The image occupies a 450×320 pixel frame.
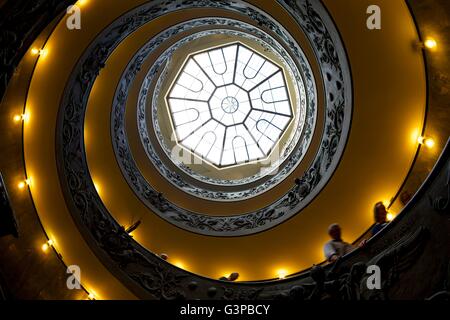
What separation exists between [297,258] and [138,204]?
5302 millimetres

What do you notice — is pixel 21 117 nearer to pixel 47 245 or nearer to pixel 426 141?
pixel 47 245

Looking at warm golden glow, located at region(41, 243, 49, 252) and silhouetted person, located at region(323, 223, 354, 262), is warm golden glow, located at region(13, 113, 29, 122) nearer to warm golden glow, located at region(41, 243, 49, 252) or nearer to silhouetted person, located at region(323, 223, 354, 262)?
warm golden glow, located at region(41, 243, 49, 252)

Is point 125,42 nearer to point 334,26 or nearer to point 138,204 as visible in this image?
point 138,204

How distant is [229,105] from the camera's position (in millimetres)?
16688

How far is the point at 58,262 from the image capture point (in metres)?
8.57

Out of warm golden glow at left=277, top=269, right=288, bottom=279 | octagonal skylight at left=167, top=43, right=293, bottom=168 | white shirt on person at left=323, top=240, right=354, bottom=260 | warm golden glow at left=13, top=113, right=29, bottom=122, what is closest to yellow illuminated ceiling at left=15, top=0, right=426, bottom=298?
warm golden glow at left=277, top=269, right=288, bottom=279

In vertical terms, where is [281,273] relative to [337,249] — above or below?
above

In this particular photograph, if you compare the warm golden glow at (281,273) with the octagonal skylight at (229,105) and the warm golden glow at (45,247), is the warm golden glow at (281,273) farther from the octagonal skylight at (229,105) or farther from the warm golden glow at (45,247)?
the warm golden glow at (45,247)

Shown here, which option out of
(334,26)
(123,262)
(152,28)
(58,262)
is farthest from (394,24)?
(58,262)

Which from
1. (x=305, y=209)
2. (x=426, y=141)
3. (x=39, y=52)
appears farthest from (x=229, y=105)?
(x=39, y=52)

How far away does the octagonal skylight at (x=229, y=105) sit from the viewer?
1559 centimetres

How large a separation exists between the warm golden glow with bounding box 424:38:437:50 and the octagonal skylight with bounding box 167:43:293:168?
7977 mm

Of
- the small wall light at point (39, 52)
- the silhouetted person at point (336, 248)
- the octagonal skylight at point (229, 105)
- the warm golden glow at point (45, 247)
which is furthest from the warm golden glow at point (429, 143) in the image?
the warm golden glow at point (45, 247)

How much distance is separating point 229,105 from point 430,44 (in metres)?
10.2
